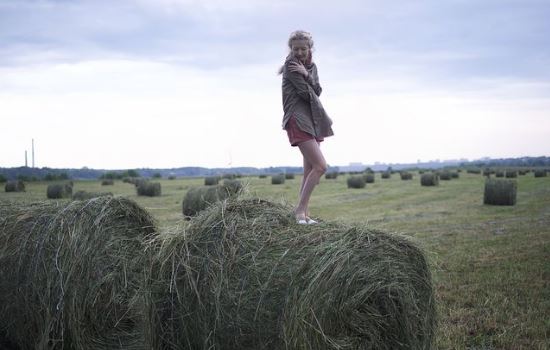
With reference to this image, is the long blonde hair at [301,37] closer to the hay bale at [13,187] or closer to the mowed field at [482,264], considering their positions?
the mowed field at [482,264]

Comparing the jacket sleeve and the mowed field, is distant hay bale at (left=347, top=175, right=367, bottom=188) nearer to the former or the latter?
the mowed field

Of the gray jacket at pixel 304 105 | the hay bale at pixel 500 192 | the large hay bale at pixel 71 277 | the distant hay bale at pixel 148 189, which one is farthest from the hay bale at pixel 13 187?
the gray jacket at pixel 304 105

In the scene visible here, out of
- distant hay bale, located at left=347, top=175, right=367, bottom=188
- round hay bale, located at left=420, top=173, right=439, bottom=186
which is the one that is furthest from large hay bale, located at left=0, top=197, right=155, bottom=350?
round hay bale, located at left=420, top=173, right=439, bottom=186

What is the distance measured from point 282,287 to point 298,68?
231 cm

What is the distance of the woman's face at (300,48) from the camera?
5.06 m

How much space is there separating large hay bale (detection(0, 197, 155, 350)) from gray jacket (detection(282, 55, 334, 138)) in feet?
6.62

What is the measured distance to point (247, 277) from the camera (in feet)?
12.3

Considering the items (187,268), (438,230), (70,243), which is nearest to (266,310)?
(187,268)

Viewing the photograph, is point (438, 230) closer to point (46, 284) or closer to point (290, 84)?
point (290, 84)

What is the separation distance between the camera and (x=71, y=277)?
15.4 feet

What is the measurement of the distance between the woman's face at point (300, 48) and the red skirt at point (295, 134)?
0.66m

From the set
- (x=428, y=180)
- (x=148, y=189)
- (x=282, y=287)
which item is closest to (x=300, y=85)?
(x=282, y=287)

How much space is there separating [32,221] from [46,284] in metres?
0.76

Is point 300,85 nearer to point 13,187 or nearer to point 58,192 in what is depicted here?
point 58,192
